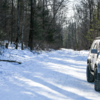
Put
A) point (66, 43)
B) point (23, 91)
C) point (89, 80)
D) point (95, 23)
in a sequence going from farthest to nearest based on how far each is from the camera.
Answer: point (66, 43), point (95, 23), point (89, 80), point (23, 91)

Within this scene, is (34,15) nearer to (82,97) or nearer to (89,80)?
(89,80)

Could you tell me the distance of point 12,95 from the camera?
522 centimetres

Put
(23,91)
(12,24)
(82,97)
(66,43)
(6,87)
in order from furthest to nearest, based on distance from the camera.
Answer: (66,43) → (12,24) → (6,87) → (23,91) → (82,97)

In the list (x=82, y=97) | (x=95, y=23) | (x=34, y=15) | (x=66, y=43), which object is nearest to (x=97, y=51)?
(x=82, y=97)

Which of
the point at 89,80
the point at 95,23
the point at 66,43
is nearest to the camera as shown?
the point at 89,80

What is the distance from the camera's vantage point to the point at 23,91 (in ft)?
18.6

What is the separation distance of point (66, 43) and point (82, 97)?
356ft

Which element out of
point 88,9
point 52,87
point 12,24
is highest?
point 88,9

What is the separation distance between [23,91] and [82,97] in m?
1.94

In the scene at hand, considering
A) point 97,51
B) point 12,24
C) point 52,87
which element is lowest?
point 52,87

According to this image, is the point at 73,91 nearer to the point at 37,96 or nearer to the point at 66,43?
the point at 37,96

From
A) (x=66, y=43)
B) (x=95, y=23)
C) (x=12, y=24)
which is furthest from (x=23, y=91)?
(x=66, y=43)

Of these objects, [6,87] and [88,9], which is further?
[88,9]

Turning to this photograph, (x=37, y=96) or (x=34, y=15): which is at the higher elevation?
(x=34, y=15)
